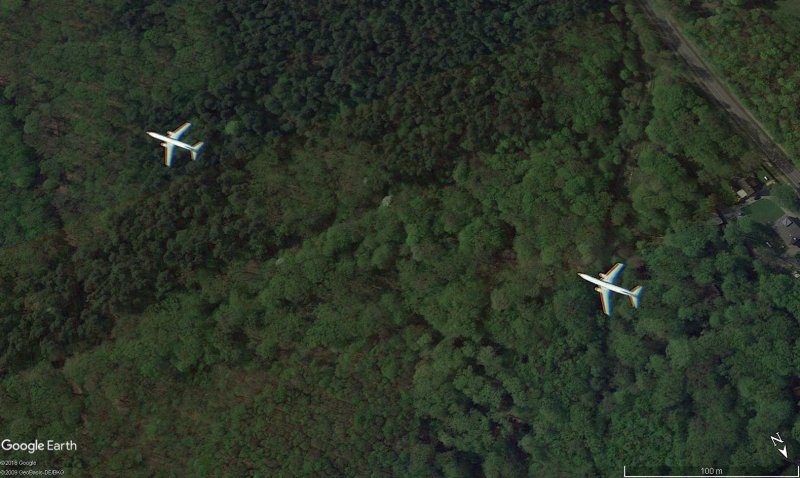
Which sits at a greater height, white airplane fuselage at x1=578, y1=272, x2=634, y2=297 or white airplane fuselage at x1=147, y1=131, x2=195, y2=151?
white airplane fuselage at x1=147, y1=131, x2=195, y2=151

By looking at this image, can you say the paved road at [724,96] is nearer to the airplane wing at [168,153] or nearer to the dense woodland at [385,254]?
the dense woodland at [385,254]

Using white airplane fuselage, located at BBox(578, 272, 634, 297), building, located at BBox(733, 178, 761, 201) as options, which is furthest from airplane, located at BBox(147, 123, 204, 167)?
building, located at BBox(733, 178, 761, 201)

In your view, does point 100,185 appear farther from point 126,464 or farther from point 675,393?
point 675,393

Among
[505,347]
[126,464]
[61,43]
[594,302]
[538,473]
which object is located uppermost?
[61,43]

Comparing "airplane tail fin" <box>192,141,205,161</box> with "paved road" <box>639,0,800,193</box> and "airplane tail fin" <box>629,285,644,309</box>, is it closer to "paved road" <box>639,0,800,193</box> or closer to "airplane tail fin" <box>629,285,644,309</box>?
"airplane tail fin" <box>629,285,644,309</box>

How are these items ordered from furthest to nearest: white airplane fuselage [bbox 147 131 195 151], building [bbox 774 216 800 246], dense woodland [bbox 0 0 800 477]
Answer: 1. white airplane fuselage [bbox 147 131 195 151]
2. building [bbox 774 216 800 246]
3. dense woodland [bbox 0 0 800 477]

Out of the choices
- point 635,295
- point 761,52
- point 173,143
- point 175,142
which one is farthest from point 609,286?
point 173,143

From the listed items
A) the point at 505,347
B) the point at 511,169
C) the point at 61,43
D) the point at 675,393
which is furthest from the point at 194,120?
the point at 675,393
